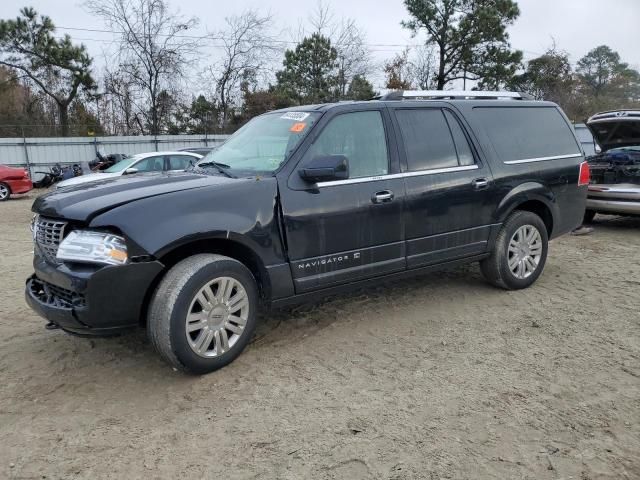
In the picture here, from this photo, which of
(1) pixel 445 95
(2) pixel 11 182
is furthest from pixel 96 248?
(2) pixel 11 182

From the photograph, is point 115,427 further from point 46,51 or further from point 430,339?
point 46,51

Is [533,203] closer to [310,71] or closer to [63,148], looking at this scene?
[63,148]

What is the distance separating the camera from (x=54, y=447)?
285 cm

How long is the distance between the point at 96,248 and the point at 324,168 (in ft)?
5.30

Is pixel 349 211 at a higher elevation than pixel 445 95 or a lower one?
lower

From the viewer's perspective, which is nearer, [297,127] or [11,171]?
[297,127]

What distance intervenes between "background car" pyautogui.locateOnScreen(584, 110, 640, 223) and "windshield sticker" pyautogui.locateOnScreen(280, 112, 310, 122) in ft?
20.0

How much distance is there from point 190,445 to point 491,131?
156 inches

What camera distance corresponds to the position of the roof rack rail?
4.79 meters

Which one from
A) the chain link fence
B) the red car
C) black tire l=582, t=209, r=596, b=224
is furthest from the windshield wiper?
the chain link fence

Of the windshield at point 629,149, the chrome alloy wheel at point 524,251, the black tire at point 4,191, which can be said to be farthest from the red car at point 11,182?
the windshield at point 629,149

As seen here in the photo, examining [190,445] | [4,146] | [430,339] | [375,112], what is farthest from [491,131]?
[4,146]

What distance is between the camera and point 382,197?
4.22 m

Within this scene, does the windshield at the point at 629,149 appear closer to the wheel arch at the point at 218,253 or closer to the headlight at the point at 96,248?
the wheel arch at the point at 218,253
